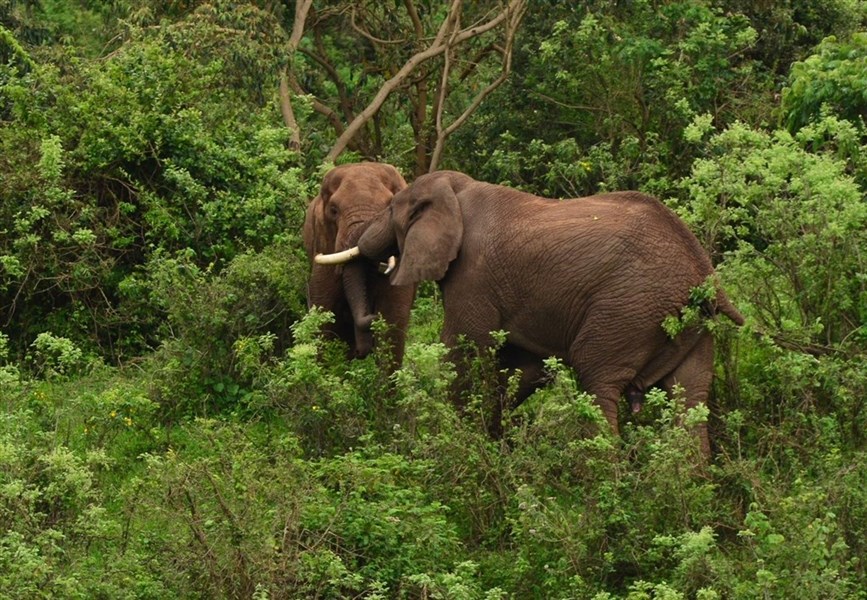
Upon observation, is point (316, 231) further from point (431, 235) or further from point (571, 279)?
point (571, 279)

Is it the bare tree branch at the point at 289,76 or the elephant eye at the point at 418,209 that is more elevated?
the elephant eye at the point at 418,209

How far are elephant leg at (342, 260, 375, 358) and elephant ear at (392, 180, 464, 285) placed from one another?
2.80ft

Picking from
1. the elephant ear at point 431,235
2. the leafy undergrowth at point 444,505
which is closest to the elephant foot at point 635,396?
the leafy undergrowth at point 444,505

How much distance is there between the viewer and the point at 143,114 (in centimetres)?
1426

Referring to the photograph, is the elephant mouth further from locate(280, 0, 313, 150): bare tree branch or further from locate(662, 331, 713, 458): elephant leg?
locate(280, 0, 313, 150): bare tree branch

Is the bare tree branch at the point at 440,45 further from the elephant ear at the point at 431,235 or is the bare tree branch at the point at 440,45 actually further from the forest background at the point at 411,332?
the elephant ear at the point at 431,235

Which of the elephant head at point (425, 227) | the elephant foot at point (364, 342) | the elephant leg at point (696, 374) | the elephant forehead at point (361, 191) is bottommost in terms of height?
the elephant foot at point (364, 342)

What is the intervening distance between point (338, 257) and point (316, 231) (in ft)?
2.61

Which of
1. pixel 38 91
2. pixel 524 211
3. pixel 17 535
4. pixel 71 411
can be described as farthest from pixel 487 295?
pixel 38 91

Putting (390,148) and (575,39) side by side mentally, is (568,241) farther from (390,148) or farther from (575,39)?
(390,148)

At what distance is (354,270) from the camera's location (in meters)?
12.6

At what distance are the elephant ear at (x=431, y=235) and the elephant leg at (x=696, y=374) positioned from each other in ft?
5.16

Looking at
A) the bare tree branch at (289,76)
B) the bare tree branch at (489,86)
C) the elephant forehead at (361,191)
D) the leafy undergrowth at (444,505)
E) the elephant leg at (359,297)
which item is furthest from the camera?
the bare tree branch at (489,86)

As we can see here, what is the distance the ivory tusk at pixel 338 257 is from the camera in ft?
40.7
